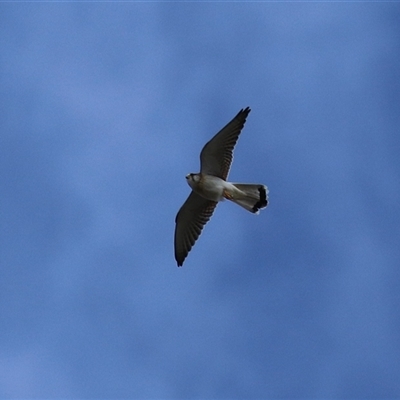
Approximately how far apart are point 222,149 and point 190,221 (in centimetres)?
185

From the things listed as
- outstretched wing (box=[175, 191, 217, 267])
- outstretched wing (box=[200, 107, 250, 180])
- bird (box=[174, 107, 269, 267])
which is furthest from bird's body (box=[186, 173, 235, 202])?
outstretched wing (box=[175, 191, 217, 267])

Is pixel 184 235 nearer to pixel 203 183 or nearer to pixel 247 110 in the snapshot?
pixel 203 183

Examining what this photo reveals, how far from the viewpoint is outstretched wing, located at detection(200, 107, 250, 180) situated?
1589 cm

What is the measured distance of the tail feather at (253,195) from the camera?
53.4 feet

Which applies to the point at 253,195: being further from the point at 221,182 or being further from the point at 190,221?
the point at 190,221

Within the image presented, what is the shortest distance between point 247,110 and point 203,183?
1.64 meters

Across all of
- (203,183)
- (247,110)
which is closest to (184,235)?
(203,183)

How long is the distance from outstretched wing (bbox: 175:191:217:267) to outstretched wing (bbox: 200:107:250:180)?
0.76 meters

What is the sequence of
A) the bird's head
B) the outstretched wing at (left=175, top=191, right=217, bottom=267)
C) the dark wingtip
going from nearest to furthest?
the dark wingtip, the bird's head, the outstretched wing at (left=175, top=191, right=217, bottom=267)

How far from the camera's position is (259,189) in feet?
53.5

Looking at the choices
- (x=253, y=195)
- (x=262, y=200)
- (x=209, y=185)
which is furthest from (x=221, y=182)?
(x=262, y=200)

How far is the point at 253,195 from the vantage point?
1636 centimetres

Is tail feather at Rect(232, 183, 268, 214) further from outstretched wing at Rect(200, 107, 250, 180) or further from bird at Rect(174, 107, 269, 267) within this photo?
outstretched wing at Rect(200, 107, 250, 180)

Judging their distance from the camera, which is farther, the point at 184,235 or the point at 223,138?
the point at 184,235
